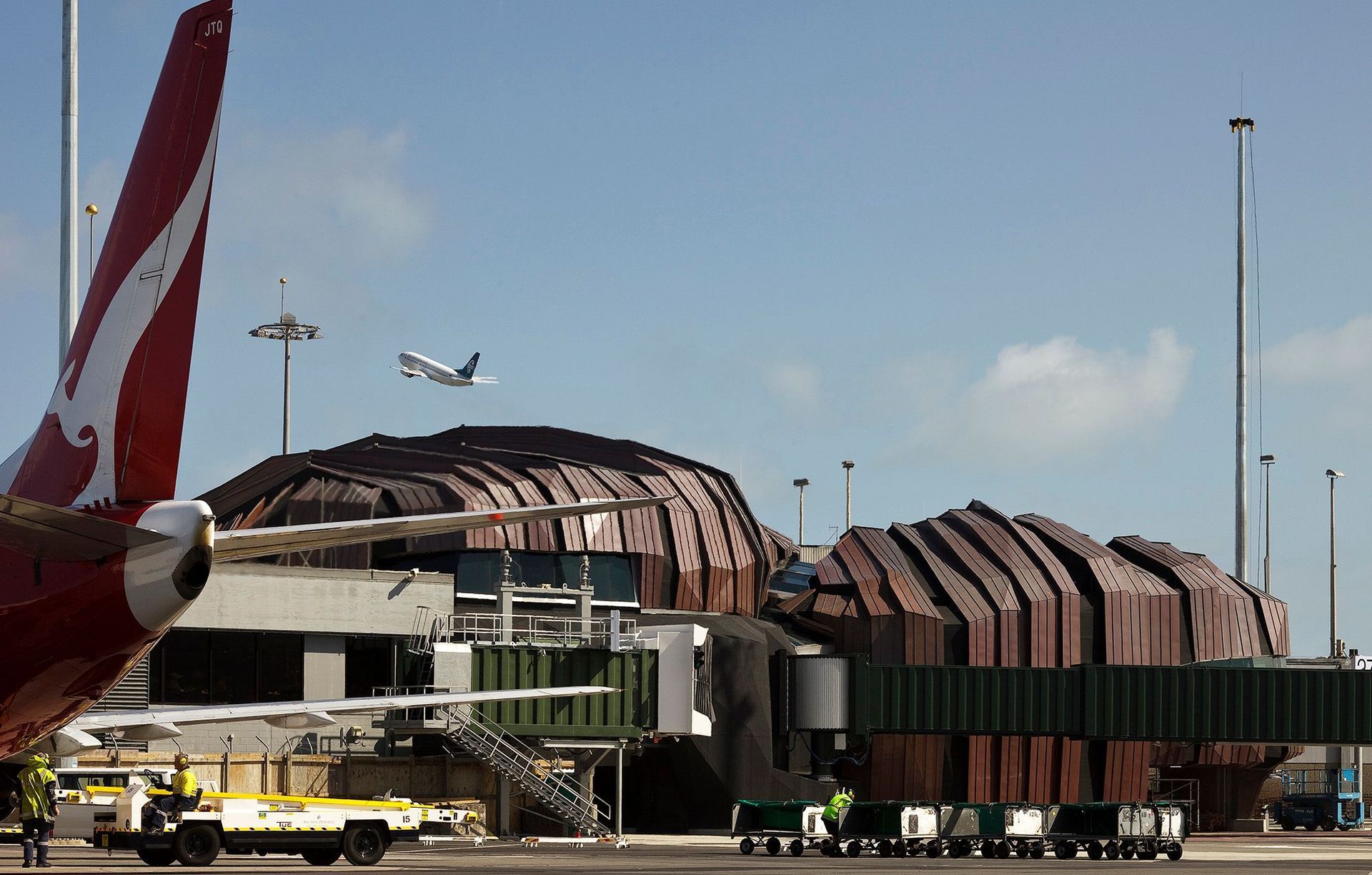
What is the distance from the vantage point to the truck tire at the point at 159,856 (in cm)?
3481

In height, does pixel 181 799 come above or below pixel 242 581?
below

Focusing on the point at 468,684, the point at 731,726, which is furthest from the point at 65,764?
the point at 731,726

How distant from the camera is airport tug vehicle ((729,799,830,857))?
51375 millimetres

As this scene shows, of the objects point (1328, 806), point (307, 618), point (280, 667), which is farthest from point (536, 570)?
point (1328, 806)

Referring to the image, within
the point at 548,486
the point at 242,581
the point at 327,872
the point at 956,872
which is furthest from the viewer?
the point at 548,486

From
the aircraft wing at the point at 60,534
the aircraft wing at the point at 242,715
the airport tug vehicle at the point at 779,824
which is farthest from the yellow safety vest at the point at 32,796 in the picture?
the airport tug vehicle at the point at 779,824

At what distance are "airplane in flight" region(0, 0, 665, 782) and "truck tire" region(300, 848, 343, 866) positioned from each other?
17877mm

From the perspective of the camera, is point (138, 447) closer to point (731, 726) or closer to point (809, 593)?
point (731, 726)

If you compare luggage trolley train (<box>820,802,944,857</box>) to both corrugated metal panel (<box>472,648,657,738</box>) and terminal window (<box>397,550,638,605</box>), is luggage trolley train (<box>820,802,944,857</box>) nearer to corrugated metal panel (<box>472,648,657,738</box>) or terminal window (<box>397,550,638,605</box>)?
corrugated metal panel (<box>472,648,657,738</box>)

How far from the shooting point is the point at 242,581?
58812 millimetres

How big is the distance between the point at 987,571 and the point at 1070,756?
942 cm

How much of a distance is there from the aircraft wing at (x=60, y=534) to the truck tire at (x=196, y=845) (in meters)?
19.1

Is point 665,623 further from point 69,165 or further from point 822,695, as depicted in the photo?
point 69,165

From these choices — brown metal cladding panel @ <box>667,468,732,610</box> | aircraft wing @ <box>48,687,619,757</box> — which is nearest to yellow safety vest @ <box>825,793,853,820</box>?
aircraft wing @ <box>48,687,619,757</box>
